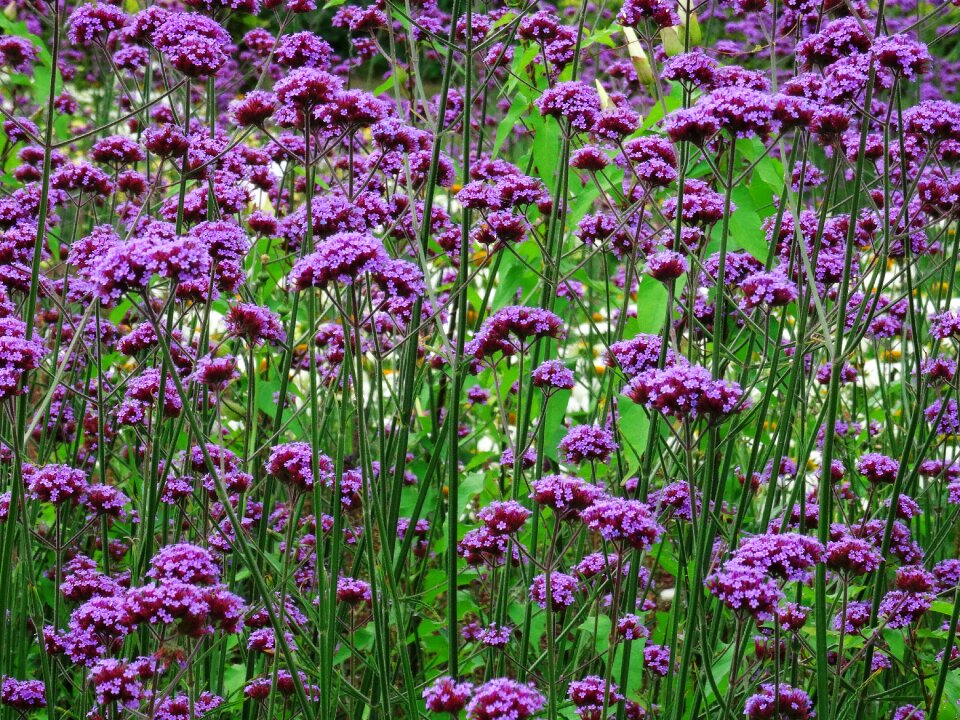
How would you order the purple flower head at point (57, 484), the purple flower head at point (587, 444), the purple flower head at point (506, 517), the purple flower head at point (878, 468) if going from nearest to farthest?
1. the purple flower head at point (506, 517)
2. the purple flower head at point (587, 444)
3. the purple flower head at point (57, 484)
4. the purple flower head at point (878, 468)

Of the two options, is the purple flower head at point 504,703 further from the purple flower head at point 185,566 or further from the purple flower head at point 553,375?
the purple flower head at point 553,375

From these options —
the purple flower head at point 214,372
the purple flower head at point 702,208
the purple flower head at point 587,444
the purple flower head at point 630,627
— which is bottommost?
the purple flower head at point 630,627

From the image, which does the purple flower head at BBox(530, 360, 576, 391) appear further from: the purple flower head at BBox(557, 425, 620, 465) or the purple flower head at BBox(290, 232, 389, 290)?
the purple flower head at BBox(290, 232, 389, 290)

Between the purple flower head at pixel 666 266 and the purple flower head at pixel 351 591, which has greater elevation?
the purple flower head at pixel 666 266

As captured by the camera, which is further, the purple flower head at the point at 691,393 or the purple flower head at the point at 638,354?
the purple flower head at the point at 638,354

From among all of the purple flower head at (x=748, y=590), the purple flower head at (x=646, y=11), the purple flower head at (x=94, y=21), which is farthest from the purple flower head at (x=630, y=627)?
the purple flower head at (x=94, y=21)

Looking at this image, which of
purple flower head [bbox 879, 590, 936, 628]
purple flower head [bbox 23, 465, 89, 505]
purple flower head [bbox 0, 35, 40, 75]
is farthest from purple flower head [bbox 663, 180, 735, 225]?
purple flower head [bbox 0, 35, 40, 75]

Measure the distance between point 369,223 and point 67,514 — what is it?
154 centimetres

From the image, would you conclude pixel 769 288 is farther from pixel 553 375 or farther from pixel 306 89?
pixel 306 89

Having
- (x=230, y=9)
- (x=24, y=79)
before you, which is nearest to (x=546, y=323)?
(x=230, y=9)

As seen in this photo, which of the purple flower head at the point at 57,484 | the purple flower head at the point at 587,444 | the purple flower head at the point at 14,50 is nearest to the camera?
the purple flower head at the point at 587,444

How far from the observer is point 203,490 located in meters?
3.05

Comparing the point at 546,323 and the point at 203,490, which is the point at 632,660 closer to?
the point at 546,323

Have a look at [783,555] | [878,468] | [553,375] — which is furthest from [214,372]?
[878,468]
